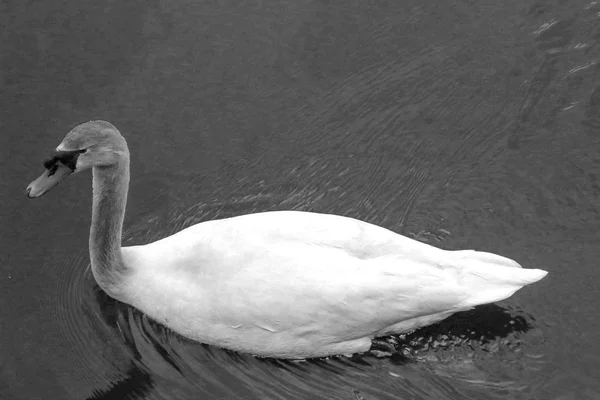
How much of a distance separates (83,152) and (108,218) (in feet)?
1.98

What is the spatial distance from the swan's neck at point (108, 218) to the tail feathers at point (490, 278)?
2.68m

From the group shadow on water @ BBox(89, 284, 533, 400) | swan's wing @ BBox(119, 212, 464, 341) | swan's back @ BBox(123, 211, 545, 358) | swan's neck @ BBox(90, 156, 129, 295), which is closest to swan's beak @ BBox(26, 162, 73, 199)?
swan's neck @ BBox(90, 156, 129, 295)

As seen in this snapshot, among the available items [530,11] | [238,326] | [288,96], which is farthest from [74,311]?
[530,11]

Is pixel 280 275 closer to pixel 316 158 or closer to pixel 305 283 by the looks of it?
pixel 305 283

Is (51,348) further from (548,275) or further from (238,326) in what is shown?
(548,275)

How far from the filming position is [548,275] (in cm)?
848

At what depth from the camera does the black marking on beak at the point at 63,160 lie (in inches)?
303

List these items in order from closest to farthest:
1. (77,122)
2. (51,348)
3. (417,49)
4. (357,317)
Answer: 1. (357,317)
2. (51,348)
3. (77,122)
4. (417,49)

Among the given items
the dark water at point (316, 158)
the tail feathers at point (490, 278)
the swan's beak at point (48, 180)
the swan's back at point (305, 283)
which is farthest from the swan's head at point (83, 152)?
the tail feathers at point (490, 278)

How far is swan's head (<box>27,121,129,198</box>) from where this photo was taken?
25.2ft

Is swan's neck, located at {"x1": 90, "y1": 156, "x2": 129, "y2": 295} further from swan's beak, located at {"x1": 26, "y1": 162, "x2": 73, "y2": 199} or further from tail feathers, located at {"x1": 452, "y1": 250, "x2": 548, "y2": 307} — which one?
tail feathers, located at {"x1": 452, "y1": 250, "x2": 548, "y2": 307}

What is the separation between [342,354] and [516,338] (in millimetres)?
1398

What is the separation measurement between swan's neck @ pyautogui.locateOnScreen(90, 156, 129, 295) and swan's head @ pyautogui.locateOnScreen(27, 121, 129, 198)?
10 centimetres

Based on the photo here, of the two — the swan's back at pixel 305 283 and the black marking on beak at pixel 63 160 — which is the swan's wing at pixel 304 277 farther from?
the black marking on beak at pixel 63 160
